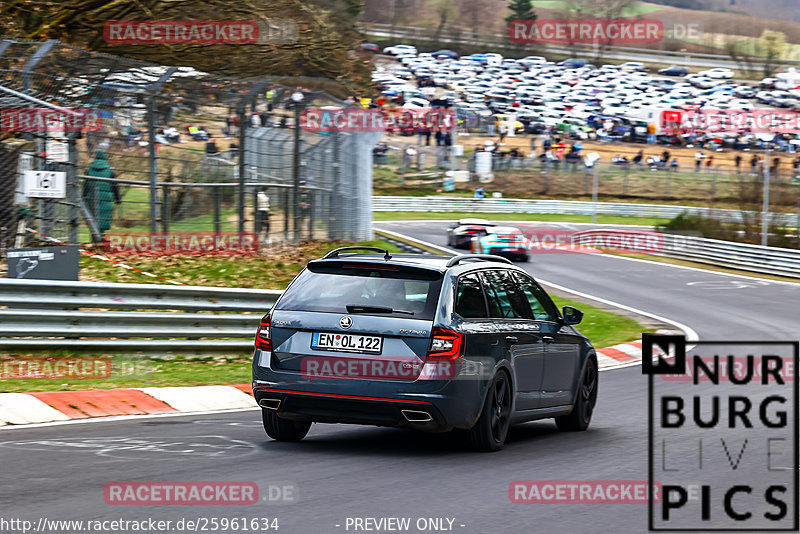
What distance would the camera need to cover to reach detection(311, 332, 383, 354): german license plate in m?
7.87

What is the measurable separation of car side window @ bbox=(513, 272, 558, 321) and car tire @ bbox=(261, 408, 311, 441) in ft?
7.48

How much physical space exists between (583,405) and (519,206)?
181ft

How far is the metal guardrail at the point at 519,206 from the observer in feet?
209

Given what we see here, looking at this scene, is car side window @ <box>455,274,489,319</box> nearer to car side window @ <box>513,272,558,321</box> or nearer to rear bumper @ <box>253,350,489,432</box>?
rear bumper @ <box>253,350,489,432</box>

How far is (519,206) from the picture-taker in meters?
65.0

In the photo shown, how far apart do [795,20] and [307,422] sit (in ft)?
521

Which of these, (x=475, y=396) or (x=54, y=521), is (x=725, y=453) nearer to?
(x=475, y=396)

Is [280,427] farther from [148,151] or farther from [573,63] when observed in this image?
[573,63]

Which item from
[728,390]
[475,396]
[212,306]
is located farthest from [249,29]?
[475,396]

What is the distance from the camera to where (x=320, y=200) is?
2189 centimetres

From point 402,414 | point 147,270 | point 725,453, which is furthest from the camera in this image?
point 147,270

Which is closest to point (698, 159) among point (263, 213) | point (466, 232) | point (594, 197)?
point (594, 197)

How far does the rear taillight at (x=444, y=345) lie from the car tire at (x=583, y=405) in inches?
95.2

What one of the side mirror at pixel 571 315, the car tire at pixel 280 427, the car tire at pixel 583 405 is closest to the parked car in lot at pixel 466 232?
the car tire at pixel 583 405
